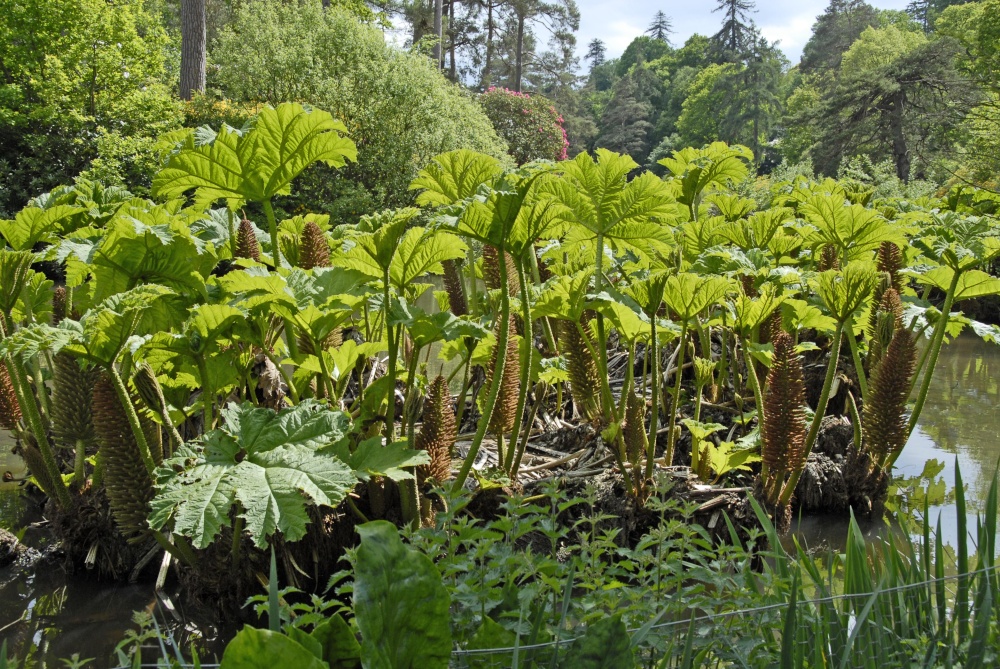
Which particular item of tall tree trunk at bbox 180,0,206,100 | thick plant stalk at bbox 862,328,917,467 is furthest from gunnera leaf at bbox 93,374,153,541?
tall tree trunk at bbox 180,0,206,100

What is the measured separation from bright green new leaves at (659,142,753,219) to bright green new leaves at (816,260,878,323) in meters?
1.26

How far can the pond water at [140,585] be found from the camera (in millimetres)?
2012

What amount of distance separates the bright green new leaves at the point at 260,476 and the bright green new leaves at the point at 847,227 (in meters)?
2.46

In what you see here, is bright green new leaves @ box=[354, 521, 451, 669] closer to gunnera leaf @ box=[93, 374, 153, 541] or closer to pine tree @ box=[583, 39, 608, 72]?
gunnera leaf @ box=[93, 374, 153, 541]

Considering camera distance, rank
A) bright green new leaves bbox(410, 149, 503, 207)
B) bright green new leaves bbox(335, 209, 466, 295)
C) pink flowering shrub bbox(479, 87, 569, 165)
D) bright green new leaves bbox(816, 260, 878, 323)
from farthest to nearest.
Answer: pink flowering shrub bbox(479, 87, 569, 165) → bright green new leaves bbox(410, 149, 503, 207) → bright green new leaves bbox(816, 260, 878, 323) → bright green new leaves bbox(335, 209, 466, 295)

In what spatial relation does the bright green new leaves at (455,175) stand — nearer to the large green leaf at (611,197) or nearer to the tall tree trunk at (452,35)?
the large green leaf at (611,197)

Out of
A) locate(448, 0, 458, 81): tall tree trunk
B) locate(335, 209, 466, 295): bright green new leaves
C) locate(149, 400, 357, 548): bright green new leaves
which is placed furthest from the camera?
locate(448, 0, 458, 81): tall tree trunk

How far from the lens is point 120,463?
2.00 m

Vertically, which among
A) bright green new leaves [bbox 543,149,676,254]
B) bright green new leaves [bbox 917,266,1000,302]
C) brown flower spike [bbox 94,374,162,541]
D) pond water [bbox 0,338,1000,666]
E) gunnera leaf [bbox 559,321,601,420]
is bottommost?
pond water [bbox 0,338,1000,666]

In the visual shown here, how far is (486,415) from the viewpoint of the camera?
2.04 m

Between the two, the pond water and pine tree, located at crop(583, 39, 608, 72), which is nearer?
the pond water

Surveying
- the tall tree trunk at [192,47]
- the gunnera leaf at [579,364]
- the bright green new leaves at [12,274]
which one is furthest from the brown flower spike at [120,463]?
the tall tree trunk at [192,47]

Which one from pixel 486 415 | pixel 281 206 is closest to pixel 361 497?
pixel 486 415

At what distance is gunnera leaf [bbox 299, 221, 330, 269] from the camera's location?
2.72 metres
